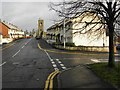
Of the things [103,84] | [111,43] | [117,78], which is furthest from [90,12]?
[103,84]

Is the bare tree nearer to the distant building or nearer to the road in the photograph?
the road

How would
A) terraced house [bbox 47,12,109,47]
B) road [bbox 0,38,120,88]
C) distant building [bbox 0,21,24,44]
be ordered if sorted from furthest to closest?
distant building [bbox 0,21,24,44] < terraced house [bbox 47,12,109,47] < road [bbox 0,38,120,88]

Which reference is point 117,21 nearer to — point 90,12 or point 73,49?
point 90,12

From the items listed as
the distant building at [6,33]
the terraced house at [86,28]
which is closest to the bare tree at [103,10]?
the terraced house at [86,28]

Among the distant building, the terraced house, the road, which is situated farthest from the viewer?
the distant building

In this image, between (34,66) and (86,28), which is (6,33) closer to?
(86,28)

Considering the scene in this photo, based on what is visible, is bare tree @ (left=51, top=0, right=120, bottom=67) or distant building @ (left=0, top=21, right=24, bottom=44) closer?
bare tree @ (left=51, top=0, right=120, bottom=67)

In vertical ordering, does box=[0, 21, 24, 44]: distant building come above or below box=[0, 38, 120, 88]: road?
above

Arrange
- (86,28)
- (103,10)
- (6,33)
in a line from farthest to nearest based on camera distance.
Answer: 1. (6,33)
2. (86,28)
3. (103,10)

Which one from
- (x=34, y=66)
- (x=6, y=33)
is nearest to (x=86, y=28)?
(x=34, y=66)

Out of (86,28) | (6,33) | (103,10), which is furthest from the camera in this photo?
(6,33)

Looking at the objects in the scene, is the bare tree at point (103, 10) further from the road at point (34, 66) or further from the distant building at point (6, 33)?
the distant building at point (6, 33)

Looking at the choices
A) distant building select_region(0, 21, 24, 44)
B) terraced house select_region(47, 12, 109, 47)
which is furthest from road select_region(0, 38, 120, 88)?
distant building select_region(0, 21, 24, 44)

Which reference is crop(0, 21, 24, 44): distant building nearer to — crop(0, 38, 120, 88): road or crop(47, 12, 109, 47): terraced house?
crop(47, 12, 109, 47): terraced house
